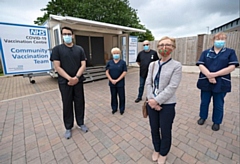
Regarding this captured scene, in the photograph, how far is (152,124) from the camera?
156 cm

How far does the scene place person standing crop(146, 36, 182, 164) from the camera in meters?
1.33

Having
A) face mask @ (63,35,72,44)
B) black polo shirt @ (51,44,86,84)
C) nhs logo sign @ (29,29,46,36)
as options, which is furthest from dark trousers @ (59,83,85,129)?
nhs logo sign @ (29,29,46,36)

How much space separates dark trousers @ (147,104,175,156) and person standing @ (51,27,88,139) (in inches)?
50.1

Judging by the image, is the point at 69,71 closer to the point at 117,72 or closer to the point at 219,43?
the point at 117,72

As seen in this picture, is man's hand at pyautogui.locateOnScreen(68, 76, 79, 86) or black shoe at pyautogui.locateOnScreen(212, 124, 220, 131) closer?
man's hand at pyautogui.locateOnScreen(68, 76, 79, 86)

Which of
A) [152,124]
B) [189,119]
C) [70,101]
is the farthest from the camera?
[189,119]

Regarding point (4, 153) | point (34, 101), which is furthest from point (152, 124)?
point (34, 101)

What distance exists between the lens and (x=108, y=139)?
213cm

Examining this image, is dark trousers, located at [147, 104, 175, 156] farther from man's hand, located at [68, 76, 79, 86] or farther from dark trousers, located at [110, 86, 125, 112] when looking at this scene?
dark trousers, located at [110, 86, 125, 112]

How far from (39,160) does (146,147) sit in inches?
58.9

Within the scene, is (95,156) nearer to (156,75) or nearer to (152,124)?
(152,124)

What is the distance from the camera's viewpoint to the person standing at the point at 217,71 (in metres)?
2.02

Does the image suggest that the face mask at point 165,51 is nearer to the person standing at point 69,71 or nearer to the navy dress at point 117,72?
the person standing at point 69,71

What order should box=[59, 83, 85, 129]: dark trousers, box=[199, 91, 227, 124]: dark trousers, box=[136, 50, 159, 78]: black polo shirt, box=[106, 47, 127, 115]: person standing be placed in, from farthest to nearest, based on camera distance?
box=[136, 50, 159, 78]: black polo shirt, box=[106, 47, 127, 115]: person standing, box=[199, 91, 227, 124]: dark trousers, box=[59, 83, 85, 129]: dark trousers
